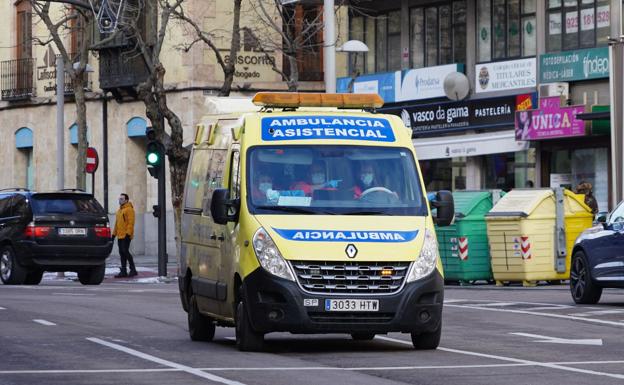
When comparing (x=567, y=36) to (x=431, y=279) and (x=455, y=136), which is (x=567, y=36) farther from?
(x=431, y=279)

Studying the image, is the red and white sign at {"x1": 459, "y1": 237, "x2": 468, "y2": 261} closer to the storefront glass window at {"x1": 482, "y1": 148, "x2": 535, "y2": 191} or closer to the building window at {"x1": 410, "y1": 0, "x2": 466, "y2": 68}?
the storefront glass window at {"x1": 482, "y1": 148, "x2": 535, "y2": 191}

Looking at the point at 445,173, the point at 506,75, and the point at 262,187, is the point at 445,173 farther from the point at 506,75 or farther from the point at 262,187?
the point at 262,187

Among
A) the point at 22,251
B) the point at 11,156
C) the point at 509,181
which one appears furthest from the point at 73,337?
the point at 11,156

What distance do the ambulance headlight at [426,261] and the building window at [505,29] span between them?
84.7 feet

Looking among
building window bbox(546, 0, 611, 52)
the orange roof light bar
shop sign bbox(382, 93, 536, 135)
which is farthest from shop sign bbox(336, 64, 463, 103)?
the orange roof light bar

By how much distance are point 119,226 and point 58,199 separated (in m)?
5.32

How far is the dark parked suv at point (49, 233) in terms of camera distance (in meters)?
33.6

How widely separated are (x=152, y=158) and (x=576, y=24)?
1040 centimetres

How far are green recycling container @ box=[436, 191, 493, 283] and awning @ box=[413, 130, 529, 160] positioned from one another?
29.8 feet

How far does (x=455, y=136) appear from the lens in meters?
44.4

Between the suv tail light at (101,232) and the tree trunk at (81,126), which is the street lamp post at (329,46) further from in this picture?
the tree trunk at (81,126)

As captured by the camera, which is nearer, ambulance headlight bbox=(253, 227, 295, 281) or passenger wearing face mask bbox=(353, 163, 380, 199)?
ambulance headlight bbox=(253, 227, 295, 281)

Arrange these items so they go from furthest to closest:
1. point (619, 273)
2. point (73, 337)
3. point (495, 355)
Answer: point (619, 273)
point (73, 337)
point (495, 355)

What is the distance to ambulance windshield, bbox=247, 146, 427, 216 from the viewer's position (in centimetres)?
1591
